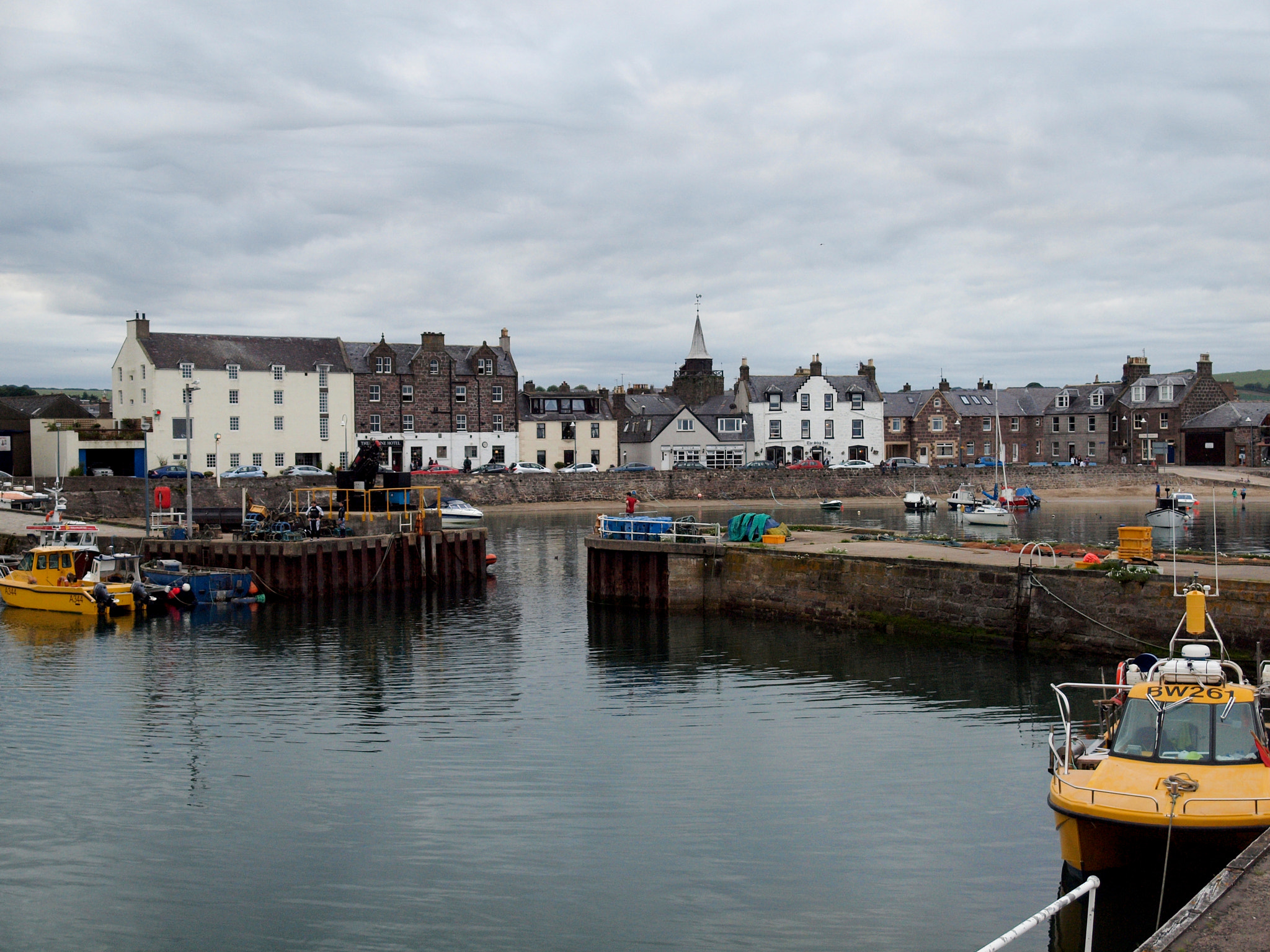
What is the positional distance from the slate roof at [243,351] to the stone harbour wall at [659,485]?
10506 millimetres

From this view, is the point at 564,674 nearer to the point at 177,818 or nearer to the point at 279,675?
the point at 279,675

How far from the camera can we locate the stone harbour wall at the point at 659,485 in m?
72.1

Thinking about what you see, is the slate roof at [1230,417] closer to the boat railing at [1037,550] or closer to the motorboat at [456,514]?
the motorboat at [456,514]

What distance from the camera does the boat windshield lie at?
48.8ft

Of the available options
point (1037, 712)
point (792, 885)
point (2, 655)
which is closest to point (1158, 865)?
point (792, 885)

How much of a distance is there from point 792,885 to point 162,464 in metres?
74.2

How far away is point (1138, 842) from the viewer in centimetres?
1416

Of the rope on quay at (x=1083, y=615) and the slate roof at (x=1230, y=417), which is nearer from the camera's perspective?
the rope on quay at (x=1083, y=615)

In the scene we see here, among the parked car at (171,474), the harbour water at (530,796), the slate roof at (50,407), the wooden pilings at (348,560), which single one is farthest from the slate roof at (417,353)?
the harbour water at (530,796)

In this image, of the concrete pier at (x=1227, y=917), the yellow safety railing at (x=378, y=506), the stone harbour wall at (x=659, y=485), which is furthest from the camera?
the stone harbour wall at (x=659, y=485)

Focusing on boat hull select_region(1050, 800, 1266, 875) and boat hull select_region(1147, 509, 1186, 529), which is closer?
boat hull select_region(1050, 800, 1266, 875)

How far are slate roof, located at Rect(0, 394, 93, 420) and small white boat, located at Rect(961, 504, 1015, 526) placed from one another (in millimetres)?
74944

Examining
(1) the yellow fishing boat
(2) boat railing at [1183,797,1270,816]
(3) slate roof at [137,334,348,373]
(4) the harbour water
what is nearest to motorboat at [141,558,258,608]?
(1) the yellow fishing boat

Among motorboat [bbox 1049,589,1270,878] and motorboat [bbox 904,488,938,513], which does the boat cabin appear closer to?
motorboat [bbox 1049,589,1270,878]
